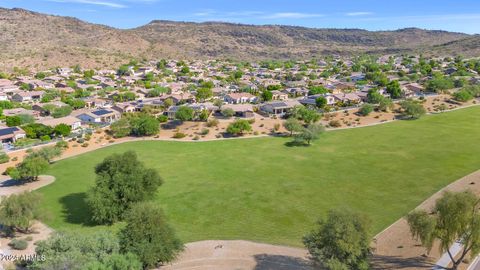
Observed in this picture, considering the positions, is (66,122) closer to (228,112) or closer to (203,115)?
(203,115)

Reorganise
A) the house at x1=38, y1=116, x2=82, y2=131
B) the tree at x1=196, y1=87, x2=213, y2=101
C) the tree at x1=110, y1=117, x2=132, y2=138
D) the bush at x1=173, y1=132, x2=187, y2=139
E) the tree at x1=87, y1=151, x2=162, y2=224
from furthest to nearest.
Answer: the tree at x1=196, y1=87, x2=213, y2=101 → the house at x1=38, y1=116, x2=82, y2=131 → the bush at x1=173, y1=132, x2=187, y2=139 → the tree at x1=110, y1=117, x2=132, y2=138 → the tree at x1=87, y1=151, x2=162, y2=224

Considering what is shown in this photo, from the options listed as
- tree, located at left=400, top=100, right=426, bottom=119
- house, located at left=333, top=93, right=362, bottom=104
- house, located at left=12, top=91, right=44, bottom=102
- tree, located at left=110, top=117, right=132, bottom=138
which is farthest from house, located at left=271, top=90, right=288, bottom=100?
house, located at left=12, top=91, right=44, bottom=102

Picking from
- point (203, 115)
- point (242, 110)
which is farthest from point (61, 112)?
point (242, 110)

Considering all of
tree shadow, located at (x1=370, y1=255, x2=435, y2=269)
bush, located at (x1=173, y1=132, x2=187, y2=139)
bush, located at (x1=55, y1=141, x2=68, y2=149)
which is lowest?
tree shadow, located at (x1=370, y1=255, x2=435, y2=269)

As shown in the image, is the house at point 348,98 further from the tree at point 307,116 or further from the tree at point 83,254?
the tree at point 83,254

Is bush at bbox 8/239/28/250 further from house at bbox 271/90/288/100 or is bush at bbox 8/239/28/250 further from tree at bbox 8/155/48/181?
house at bbox 271/90/288/100

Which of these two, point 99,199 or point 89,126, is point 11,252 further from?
point 89,126

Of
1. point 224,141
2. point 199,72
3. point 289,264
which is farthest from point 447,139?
point 199,72

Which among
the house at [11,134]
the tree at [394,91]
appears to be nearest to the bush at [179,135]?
the house at [11,134]
